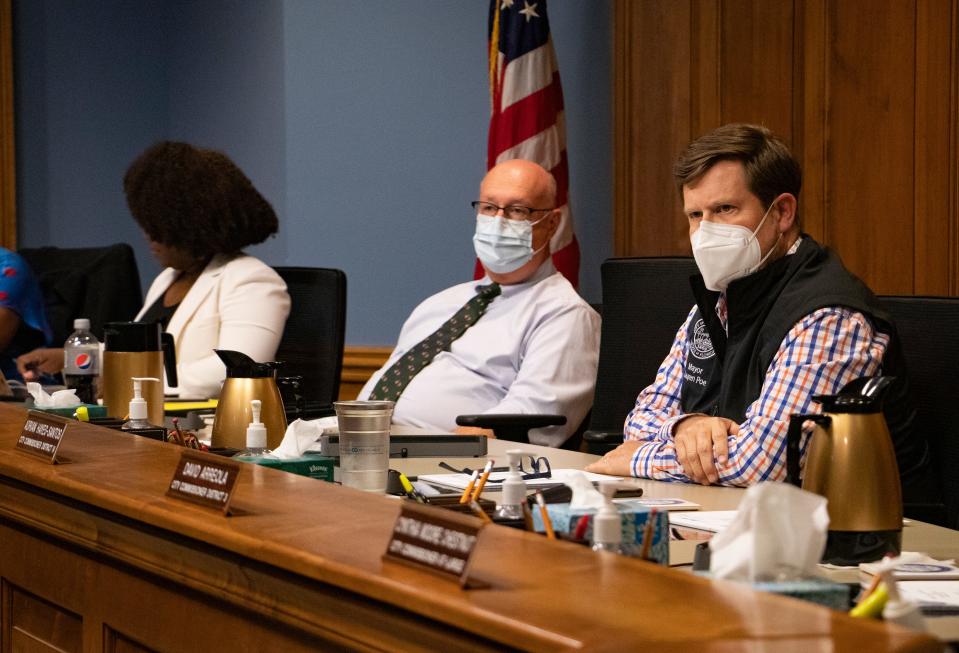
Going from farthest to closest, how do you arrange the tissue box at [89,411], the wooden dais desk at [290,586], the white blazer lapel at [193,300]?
the white blazer lapel at [193,300] < the tissue box at [89,411] < the wooden dais desk at [290,586]

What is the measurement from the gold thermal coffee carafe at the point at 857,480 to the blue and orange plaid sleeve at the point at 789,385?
21.9 inches

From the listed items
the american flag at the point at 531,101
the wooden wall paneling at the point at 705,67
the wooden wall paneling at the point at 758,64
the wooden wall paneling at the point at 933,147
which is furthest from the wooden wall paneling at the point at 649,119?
the wooden wall paneling at the point at 933,147

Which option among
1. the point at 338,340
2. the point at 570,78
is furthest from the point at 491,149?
the point at 338,340

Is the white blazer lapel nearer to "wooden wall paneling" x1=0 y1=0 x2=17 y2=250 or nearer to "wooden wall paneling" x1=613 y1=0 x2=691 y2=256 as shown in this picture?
"wooden wall paneling" x1=613 y1=0 x2=691 y2=256

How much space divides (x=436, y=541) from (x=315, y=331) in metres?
2.36

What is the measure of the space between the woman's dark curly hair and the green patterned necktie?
0.82 meters

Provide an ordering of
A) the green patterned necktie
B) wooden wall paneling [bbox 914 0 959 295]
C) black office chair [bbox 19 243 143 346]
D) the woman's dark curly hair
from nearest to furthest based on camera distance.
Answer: the green patterned necktie
wooden wall paneling [bbox 914 0 959 295]
the woman's dark curly hair
black office chair [bbox 19 243 143 346]

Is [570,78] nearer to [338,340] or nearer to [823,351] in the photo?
[338,340]

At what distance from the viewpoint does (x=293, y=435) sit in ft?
4.93

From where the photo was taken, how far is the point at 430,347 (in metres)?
3.06

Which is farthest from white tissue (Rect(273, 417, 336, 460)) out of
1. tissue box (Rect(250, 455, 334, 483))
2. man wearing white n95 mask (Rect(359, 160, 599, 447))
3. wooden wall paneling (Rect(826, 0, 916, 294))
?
wooden wall paneling (Rect(826, 0, 916, 294))

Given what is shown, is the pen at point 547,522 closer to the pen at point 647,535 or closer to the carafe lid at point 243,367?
the pen at point 647,535

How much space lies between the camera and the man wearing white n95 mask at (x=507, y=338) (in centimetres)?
284

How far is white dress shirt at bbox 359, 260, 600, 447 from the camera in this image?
2.81m
